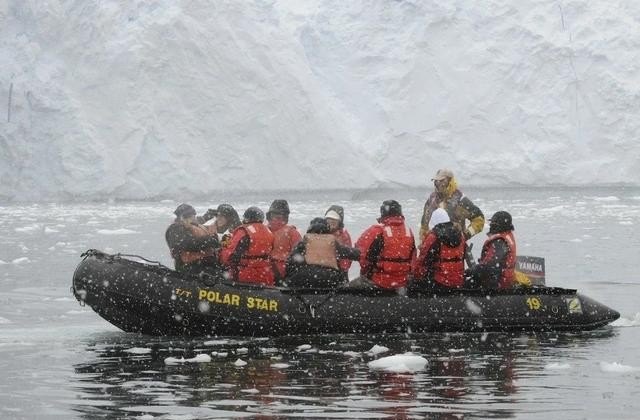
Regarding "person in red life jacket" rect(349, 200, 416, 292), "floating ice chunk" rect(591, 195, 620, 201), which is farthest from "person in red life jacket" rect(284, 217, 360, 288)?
"floating ice chunk" rect(591, 195, 620, 201)

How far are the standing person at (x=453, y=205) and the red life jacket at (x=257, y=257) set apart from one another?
1.30 metres

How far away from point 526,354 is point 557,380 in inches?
43.5

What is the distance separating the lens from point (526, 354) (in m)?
7.63

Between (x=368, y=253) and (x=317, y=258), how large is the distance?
0.40m

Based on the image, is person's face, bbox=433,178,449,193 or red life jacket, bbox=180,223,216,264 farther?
person's face, bbox=433,178,449,193

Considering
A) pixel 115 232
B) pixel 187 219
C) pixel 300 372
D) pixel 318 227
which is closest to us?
pixel 300 372

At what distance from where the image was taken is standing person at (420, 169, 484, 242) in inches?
356

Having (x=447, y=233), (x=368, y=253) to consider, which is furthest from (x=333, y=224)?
(x=447, y=233)

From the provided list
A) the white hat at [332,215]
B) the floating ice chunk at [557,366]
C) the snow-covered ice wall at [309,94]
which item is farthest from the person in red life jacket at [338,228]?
the snow-covered ice wall at [309,94]

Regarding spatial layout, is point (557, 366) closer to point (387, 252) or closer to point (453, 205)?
point (387, 252)

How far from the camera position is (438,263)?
27.8 feet

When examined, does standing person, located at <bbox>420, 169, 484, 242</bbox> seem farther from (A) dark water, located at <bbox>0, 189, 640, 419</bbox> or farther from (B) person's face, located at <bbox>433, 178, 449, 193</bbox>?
(A) dark water, located at <bbox>0, 189, 640, 419</bbox>

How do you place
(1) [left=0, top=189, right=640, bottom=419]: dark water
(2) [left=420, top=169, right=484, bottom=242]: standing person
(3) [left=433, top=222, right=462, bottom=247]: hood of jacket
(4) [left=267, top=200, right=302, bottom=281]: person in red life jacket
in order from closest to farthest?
(1) [left=0, top=189, right=640, bottom=419]: dark water → (3) [left=433, top=222, right=462, bottom=247]: hood of jacket → (2) [left=420, top=169, right=484, bottom=242]: standing person → (4) [left=267, top=200, right=302, bottom=281]: person in red life jacket

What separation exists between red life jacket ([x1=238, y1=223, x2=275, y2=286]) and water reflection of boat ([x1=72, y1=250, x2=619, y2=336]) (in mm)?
547
